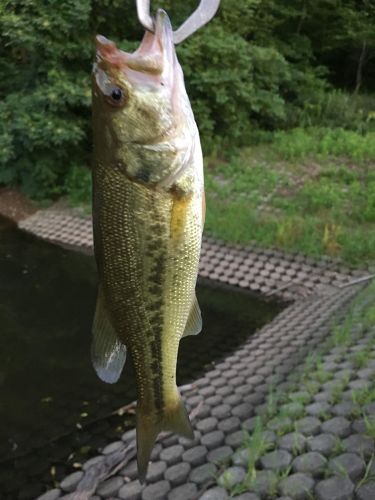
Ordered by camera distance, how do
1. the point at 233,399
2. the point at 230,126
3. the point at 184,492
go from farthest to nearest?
the point at 230,126 → the point at 233,399 → the point at 184,492

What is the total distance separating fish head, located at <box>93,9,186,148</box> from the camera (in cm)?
147

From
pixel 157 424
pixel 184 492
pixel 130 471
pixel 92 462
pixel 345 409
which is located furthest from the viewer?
pixel 92 462

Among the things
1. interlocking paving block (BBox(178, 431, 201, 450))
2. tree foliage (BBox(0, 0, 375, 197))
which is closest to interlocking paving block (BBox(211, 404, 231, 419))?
interlocking paving block (BBox(178, 431, 201, 450))

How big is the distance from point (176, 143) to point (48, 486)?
4.06m

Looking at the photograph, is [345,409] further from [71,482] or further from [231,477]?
[71,482]

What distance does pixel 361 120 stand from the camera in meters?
13.7

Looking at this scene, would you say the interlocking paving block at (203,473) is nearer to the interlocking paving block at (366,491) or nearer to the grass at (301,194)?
the interlocking paving block at (366,491)

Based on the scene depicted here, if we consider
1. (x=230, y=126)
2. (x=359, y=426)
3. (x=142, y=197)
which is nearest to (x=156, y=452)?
(x=359, y=426)

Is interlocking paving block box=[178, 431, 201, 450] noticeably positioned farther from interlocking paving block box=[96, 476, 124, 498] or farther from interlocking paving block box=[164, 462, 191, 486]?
interlocking paving block box=[96, 476, 124, 498]

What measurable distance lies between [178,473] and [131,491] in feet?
1.17

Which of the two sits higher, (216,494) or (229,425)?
(216,494)

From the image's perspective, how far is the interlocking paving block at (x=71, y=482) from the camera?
180 inches

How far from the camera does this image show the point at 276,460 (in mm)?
3822

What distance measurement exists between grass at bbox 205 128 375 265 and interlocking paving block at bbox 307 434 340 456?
15.7 feet
